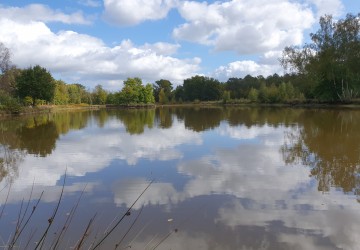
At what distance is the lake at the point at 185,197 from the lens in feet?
16.1

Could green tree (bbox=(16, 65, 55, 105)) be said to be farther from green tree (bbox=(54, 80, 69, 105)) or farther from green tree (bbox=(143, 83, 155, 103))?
green tree (bbox=(143, 83, 155, 103))

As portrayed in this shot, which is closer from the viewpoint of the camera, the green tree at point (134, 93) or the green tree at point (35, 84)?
the green tree at point (35, 84)

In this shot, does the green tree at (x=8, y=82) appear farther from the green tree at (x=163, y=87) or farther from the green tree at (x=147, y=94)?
the green tree at (x=163, y=87)

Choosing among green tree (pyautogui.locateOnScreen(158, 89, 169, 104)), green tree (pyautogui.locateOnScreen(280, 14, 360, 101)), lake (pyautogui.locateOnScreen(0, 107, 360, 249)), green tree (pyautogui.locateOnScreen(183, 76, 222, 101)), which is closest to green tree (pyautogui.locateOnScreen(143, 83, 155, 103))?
green tree (pyautogui.locateOnScreen(158, 89, 169, 104))

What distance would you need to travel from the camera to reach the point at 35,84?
54.9 m

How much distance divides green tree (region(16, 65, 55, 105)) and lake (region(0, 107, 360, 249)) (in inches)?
1785

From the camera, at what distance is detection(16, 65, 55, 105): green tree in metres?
54.9

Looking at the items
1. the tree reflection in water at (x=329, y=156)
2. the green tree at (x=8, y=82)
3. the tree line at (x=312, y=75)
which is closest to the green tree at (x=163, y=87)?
the tree line at (x=312, y=75)

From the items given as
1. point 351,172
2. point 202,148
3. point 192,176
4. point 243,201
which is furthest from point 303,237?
point 202,148

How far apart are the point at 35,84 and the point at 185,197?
53.5m

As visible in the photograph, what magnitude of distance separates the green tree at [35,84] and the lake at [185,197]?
45333mm

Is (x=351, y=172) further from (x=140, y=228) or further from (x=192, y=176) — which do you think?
(x=140, y=228)

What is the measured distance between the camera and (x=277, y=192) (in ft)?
23.6

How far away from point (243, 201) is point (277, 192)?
0.98 m
